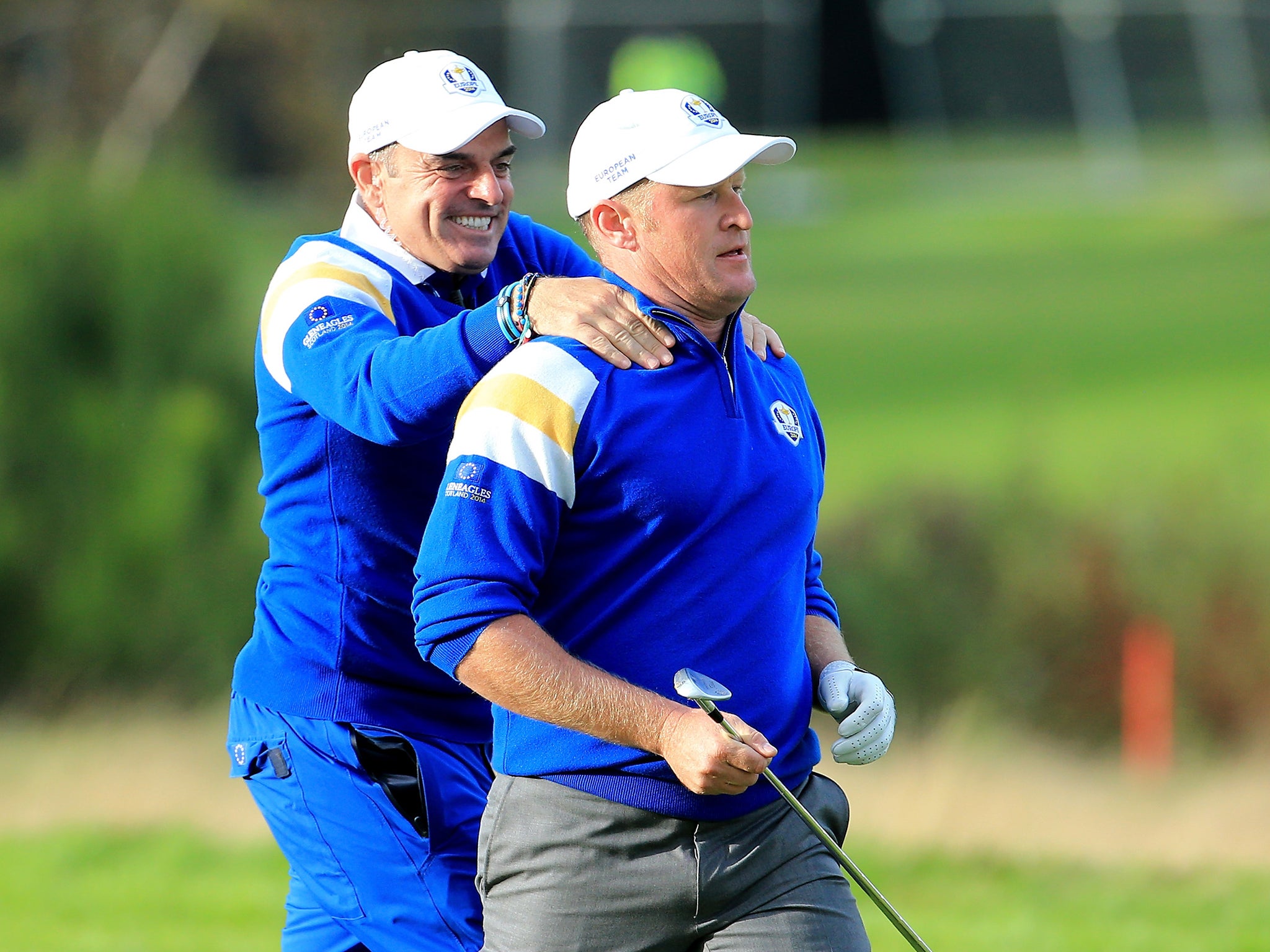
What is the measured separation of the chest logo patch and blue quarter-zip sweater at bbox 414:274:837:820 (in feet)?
0.18

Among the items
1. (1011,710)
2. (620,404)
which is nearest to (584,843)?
(620,404)

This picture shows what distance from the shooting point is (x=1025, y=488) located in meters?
13.8

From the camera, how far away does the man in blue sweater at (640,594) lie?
9.75ft

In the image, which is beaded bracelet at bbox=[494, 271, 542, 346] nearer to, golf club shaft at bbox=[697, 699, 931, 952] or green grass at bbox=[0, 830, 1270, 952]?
golf club shaft at bbox=[697, 699, 931, 952]

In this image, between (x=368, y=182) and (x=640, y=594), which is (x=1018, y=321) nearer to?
(x=368, y=182)

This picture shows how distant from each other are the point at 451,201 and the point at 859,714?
1.45 metres

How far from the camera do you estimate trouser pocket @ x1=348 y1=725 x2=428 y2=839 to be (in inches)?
149

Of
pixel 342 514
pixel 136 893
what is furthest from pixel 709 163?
pixel 136 893

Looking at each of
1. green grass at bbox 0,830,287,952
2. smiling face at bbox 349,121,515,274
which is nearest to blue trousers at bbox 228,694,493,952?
smiling face at bbox 349,121,515,274

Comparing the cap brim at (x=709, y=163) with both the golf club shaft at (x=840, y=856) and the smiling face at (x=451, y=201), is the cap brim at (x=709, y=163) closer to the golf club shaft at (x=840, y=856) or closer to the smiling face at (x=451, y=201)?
the smiling face at (x=451, y=201)

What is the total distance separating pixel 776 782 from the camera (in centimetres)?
302

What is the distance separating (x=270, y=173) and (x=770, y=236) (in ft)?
43.6

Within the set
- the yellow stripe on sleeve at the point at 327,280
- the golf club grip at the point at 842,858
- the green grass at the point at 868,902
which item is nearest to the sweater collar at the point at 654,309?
the yellow stripe on sleeve at the point at 327,280

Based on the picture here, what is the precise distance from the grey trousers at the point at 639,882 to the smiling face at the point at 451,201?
1.25 metres
